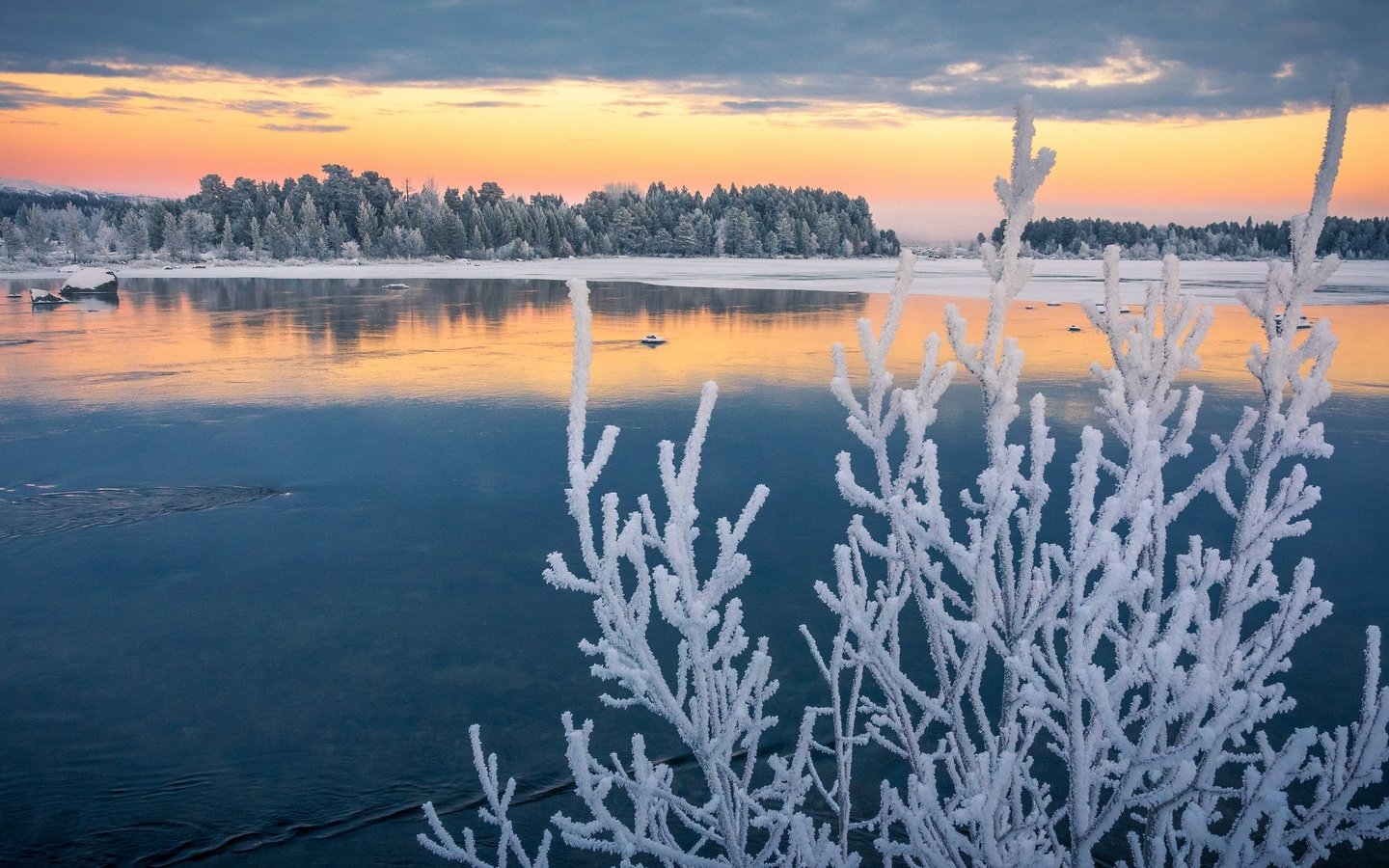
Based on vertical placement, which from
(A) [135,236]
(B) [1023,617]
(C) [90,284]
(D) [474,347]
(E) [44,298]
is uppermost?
(A) [135,236]

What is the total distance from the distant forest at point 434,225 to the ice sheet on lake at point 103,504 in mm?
117177

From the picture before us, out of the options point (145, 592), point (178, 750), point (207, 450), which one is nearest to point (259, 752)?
point (178, 750)

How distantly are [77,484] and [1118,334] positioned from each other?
15.7m

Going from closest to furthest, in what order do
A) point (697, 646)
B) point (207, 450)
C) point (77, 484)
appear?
point (697, 646) < point (77, 484) < point (207, 450)

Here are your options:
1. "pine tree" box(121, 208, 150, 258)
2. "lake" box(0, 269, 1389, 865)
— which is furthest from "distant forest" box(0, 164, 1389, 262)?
"lake" box(0, 269, 1389, 865)

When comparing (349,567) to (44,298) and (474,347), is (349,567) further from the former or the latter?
(44,298)

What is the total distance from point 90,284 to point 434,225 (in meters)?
80.5

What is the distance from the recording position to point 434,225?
433 feet

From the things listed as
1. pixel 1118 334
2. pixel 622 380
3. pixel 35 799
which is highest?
pixel 1118 334

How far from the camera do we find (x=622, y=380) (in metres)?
23.1

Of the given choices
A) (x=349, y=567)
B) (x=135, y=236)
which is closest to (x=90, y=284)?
(x=349, y=567)

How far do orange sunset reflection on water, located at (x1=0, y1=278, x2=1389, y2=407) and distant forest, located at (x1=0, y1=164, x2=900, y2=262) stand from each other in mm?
82802

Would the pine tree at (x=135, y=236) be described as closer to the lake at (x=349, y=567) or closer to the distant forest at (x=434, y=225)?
the distant forest at (x=434, y=225)

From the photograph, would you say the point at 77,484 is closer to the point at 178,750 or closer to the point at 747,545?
the point at 178,750
